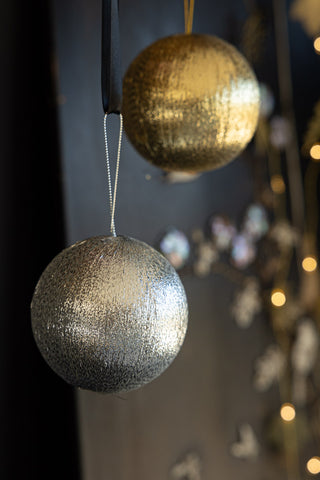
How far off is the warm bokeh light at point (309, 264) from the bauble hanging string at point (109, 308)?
1.11 metres

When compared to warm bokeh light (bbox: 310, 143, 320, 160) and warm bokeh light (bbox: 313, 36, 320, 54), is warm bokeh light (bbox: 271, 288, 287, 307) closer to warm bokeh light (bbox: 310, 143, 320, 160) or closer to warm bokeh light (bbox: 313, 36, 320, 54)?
warm bokeh light (bbox: 310, 143, 320, 160)

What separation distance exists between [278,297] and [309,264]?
0.47ft

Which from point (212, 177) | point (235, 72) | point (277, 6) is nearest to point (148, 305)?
point (235, 72)

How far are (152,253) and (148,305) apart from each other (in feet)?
0.19

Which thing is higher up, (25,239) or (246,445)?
(25,239)

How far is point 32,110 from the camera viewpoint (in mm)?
1213

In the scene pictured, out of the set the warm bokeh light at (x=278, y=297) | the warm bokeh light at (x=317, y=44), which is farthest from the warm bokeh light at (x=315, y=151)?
the warm bokeh light at (x=278, y=297)

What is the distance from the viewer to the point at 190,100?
0.70 m

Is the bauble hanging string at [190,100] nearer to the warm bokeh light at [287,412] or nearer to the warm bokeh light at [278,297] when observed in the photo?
the warm bokeh light at [278,297]

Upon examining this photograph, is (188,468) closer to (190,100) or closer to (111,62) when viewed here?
(190,100)

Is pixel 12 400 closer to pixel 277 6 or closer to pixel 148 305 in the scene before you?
pixel 148 305

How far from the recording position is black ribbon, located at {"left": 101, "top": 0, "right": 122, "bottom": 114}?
0.54m

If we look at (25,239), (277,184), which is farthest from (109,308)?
(277,184)

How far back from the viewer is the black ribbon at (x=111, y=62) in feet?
1.77
